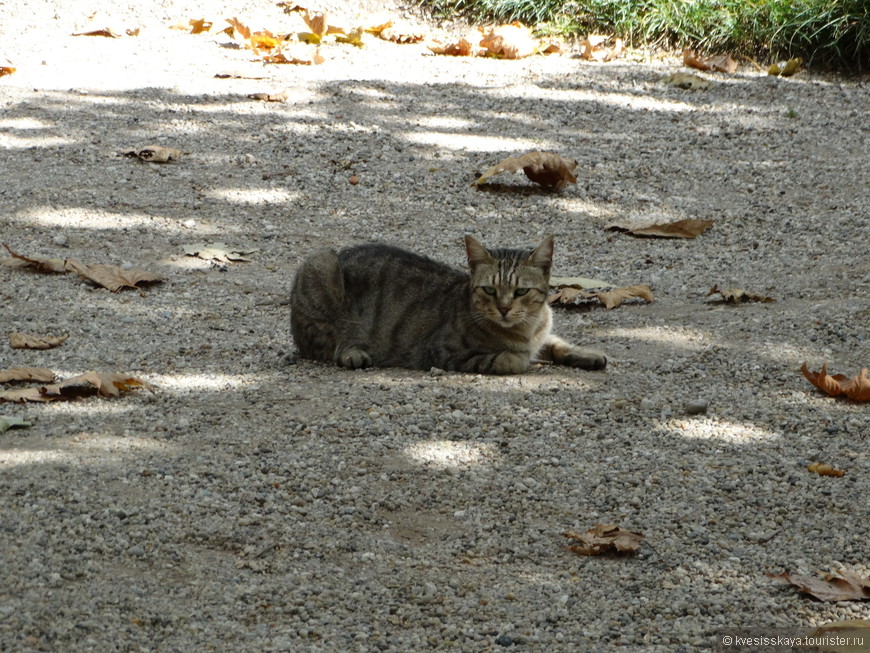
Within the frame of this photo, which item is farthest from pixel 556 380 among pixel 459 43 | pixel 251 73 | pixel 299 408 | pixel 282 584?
pixel 459 43

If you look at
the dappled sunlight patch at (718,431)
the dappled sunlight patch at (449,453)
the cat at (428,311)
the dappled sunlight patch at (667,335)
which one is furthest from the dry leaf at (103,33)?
the dappled sunlight patch at (718,431)

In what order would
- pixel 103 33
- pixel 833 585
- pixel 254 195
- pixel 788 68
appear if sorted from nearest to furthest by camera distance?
1. pixel 833 585
2. pixel 254 195
3. pixel 788 68
4. pixel 103 33

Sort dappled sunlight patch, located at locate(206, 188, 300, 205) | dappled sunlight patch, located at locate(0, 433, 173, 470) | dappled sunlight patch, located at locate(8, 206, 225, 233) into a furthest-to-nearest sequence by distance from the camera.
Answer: dappled sunlight patch, located at locate(206, 188, 300, 205) < dappled sunlight patch, located at locate(8, 206, 225, 233) < dappled sunlight patch, located at locate(0, 433, 173, 470)

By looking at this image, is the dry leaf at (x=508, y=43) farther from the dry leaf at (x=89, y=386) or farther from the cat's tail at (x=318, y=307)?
the dry leaf at (x=89, y=386)

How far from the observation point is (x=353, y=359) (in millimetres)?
5062

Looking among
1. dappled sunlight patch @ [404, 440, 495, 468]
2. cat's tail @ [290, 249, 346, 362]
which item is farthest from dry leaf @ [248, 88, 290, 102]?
dappled sunlight patch @ [404, 440, 495, 468]

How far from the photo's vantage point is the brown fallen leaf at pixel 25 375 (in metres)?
4.36

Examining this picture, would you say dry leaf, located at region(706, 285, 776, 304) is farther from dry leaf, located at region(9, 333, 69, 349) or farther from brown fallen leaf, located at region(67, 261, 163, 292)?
dry leaf, located at region(9, 333, 69, 349)

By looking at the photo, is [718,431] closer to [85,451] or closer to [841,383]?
[841,383]

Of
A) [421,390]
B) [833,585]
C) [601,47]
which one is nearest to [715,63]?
[601,47]

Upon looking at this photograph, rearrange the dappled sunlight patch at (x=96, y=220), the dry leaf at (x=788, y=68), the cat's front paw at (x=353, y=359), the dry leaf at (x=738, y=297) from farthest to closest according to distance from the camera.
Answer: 1. the dry leaf at (x=788, y=68)
2. the dappled sunlight patch at (x=96, y=220)
3. the dry leaf at (x=738, y=297)
4. the cat's front paw at (x=353, y=359)

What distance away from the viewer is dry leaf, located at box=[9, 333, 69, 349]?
190 inches

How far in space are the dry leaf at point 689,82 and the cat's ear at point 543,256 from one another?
5.15 meters

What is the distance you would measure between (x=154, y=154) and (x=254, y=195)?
91 cm
